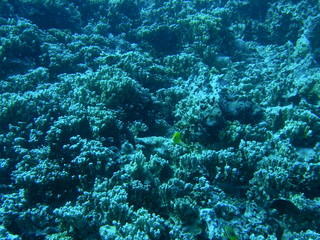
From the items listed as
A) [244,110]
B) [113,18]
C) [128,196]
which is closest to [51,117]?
[128,196]

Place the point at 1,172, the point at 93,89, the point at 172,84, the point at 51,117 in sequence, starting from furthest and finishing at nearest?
the point at 172,84
the point at 93,89
the point at 51,117
the point at 1,172

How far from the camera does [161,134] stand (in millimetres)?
5676

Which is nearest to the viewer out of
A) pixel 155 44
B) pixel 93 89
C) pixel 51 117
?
pixel 51 117

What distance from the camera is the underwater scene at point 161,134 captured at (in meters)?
3.74

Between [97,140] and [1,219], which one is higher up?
[97,140]

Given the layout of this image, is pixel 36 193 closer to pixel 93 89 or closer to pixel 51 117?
pixel 51 117

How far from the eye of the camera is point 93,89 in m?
6.00

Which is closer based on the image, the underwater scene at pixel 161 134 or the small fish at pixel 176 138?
the underwater scene at pixel 161 134

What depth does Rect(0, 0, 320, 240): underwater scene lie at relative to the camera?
374 cm

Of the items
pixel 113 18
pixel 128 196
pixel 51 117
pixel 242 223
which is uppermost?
pixel 113 18

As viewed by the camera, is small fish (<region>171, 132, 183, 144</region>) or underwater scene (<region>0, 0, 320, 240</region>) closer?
underwater scene (<region>0, 0, 320, 240</region>)

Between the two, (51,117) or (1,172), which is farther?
(51,117)

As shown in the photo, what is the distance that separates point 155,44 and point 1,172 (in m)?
6.03

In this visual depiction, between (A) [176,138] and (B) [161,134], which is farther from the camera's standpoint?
(B) [161,134]
